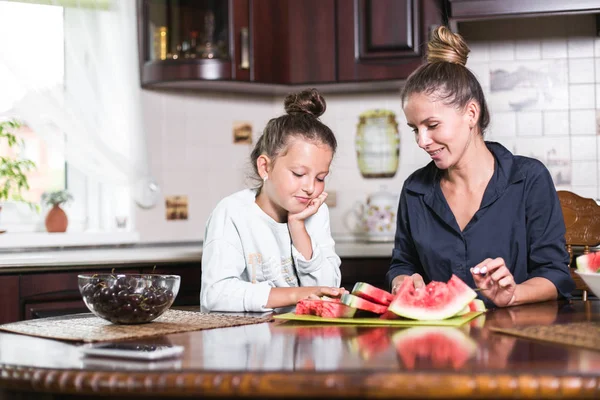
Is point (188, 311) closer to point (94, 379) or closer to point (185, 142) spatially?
point (94, 379)

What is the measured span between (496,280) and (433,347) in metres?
0.57

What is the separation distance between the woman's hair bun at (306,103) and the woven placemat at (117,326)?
0.81 metres

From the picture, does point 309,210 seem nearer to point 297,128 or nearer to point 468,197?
point 297,128

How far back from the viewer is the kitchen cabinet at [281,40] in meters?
4.00

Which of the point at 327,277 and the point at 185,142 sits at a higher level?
the point at 185,142

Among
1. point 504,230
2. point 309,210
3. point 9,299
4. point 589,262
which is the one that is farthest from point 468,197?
point 9,299

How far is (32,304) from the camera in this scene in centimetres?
322

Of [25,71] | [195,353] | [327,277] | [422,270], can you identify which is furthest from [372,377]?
[25,71]

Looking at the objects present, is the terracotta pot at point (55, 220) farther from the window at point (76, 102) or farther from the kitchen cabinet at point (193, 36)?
the kitchen cabinet at point (193, 36)

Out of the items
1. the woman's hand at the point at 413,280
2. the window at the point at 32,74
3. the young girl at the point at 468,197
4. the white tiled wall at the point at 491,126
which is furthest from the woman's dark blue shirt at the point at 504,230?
the window at the point at 32,74

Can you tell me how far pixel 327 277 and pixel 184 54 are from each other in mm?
2040

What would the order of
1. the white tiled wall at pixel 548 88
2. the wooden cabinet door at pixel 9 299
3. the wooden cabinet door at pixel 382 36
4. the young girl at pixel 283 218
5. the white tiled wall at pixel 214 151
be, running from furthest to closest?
the white tiled wall at pixel 214 151
the white tiled wall at pixel 548 88
the wooden cabinet door at pixel 382 36
the wooden cabinet door at pixel 9 299
the young girl at pixel 283 218

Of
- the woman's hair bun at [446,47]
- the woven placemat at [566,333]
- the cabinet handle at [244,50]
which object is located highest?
the cabinet handle at [244,50]

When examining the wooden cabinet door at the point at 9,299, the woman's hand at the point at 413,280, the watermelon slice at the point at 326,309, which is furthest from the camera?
the wooden cabinet door at the point at 9,299
